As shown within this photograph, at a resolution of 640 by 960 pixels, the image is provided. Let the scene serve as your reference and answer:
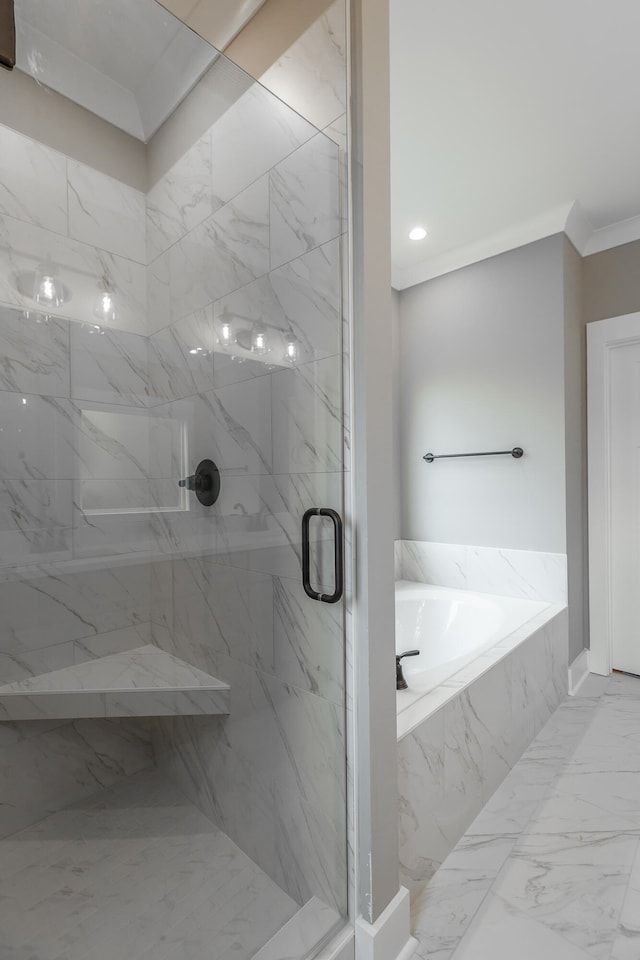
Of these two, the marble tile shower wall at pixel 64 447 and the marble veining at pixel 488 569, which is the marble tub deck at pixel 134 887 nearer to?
the marble tile shower wall at pixel 64 447

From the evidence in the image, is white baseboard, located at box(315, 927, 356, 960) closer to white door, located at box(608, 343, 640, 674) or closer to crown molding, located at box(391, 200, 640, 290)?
white door, located at box(608, 343, 640, 674)

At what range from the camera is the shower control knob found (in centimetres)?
103

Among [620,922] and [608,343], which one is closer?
[620,922]

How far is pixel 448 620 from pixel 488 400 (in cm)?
124

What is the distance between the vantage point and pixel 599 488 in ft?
9.27

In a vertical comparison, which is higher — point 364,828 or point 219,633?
point 219,633

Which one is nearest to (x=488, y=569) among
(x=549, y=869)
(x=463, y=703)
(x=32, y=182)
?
(x=463, y=703)

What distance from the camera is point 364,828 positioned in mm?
1152

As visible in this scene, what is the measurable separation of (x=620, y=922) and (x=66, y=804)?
1392 millimetres

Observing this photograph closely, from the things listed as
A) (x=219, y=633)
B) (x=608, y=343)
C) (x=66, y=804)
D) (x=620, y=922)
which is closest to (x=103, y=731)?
(x=66, y=804)

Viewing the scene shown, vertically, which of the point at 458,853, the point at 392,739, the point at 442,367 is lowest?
the point at 458,853

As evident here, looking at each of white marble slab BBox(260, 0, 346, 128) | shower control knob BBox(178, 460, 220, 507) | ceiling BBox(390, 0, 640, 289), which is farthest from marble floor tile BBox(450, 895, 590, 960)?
ceiling BBox(390, 0, 640, 289)

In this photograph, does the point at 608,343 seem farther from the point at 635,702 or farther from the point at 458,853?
the point at 458,853

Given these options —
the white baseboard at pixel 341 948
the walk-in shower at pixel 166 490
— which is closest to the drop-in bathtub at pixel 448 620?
the white baseboard at pixel 341 948
